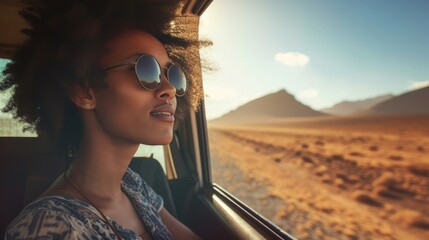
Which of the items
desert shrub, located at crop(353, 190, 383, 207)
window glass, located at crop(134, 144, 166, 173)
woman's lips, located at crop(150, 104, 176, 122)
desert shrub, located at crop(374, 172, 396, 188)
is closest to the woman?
woman's lips, located at crop(150, 104, 176, 122)

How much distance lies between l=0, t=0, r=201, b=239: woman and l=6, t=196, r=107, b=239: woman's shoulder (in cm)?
8

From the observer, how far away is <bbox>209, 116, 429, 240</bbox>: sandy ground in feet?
5.86

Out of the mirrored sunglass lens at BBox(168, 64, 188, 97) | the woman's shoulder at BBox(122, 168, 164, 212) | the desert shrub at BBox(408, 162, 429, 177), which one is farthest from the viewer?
the desert shrub at BBox(408, 162, 429, 177)

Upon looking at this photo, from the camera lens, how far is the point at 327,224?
3002mm

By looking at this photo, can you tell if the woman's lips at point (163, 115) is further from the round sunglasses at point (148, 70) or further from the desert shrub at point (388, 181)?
the desert shrub at point (388, 181)

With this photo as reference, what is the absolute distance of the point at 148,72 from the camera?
124 cm

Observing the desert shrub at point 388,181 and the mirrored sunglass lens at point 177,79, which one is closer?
the mirrored sunglass lens at point 177,79

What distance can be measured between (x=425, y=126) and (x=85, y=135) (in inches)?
60.9

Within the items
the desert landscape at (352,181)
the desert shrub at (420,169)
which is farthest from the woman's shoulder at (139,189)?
the desert shrub at (420,169)

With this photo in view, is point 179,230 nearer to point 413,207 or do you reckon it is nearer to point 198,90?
point 198,90

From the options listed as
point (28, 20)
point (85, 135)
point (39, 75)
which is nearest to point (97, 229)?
point (85, 135)

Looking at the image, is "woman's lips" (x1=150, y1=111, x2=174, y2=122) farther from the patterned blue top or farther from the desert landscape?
the desert landscape

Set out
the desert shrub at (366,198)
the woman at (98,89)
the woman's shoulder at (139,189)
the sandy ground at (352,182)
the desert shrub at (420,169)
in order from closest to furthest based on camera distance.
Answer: the woman at (98,89) → the woman's shoulder at (139,189) → the desert shrub at (420,169) → the sandy ground at (352,182) → the desert shrub at (366,198)

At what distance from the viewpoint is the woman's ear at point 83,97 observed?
126 cm
